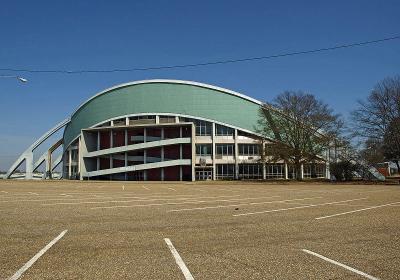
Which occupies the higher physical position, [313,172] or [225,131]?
[225,131]

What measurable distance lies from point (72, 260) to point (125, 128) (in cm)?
7000

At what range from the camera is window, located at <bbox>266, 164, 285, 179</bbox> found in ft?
236

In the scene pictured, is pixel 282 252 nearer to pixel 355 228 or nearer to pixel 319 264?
pixel 319 264

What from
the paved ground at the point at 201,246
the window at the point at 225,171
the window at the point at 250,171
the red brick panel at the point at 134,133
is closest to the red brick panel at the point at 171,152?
the red brick panel at the point at 134,133

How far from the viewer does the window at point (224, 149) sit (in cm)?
7219

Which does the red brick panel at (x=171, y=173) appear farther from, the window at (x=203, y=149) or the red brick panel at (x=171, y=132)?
the red brick panel at (x=171, y=132)

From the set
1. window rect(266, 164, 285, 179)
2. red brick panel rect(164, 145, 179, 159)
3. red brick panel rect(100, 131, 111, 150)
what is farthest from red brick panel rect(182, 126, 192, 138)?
red brick panel rect(100, 131, 111, 150)

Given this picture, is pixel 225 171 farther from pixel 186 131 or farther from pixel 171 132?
pixel 171 132

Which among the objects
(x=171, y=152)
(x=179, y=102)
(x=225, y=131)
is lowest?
(x=171, y=152)

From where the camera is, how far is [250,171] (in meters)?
71.6

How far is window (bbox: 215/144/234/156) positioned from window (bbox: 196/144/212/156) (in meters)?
1.24

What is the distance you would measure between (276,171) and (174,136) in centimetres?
1911

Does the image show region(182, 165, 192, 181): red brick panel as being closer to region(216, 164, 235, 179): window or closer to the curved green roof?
region(216, 164, 235, 179): window

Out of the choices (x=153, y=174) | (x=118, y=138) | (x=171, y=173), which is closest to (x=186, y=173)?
(x=171, y=173)
